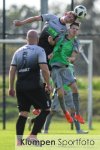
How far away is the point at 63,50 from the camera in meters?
15.7

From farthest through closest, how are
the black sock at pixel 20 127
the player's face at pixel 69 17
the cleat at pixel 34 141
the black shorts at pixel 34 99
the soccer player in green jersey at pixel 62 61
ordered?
the soccer player in green jersey at pixel 62 61, the player's face at pixel 69 17, the black sock at pixel 20 127, the black shorts at pixel 34 99, the cleat at pixel 34 141

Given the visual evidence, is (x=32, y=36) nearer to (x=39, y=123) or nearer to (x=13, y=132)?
(x=39, y=123)

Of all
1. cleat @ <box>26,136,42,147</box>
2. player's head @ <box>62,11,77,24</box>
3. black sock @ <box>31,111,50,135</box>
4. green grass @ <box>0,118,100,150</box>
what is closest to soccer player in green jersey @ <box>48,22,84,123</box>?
player's head @ <box>62,11,77,24</box>

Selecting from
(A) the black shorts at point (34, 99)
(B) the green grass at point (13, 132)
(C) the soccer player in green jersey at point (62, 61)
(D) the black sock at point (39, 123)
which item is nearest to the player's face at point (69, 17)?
(C) the soccer player in green jersey at point (62, 61)

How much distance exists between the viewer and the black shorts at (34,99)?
1316 cm

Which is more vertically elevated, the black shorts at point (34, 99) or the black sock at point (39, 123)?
the black shorts at point (34, 99)

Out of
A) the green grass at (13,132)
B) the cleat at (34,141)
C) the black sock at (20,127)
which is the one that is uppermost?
the black sock at (20,127)

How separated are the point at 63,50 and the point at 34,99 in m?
2.71

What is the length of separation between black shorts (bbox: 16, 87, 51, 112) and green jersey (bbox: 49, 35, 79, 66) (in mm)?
2327

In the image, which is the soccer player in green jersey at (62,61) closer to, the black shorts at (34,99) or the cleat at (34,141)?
the black shorts at (34,99)

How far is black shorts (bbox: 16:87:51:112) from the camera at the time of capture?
1316 cm

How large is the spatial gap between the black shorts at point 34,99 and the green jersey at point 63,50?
233 cm

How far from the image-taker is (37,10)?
22.4m

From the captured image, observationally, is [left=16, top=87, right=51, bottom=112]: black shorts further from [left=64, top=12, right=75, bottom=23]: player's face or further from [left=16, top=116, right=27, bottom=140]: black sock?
[left=64, top=12, right=75, bottom=23]: player's face
